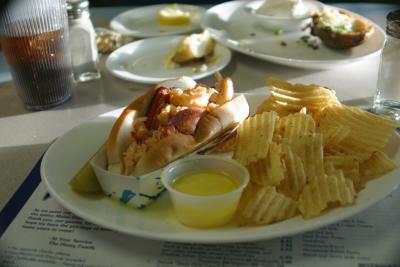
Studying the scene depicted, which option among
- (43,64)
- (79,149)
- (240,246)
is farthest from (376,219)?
(43,64)

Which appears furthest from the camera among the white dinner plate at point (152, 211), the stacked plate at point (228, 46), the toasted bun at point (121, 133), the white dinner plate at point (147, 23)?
the white dinner plate at point (147, 23)

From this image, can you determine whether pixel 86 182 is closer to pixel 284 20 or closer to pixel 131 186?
pixel 131 186

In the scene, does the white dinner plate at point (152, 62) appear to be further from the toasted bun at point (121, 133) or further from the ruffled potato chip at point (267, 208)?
the ruffled potato chip at point (267, 208)

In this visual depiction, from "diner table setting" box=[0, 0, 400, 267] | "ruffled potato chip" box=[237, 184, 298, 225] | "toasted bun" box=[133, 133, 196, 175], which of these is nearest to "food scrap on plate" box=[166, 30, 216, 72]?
"diner table setting" box=[0, 0, 400, 267]

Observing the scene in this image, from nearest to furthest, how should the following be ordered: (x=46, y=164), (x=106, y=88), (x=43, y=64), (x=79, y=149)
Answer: (x=46, y=164)
(x=79, y=149)
(x=43, y=64)
(x=106, y=88)

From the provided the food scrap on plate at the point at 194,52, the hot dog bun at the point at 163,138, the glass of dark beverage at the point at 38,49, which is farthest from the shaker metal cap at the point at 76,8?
the hot dog bun at the point at 163,138

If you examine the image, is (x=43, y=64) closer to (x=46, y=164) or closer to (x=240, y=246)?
(x=46, y=164)
